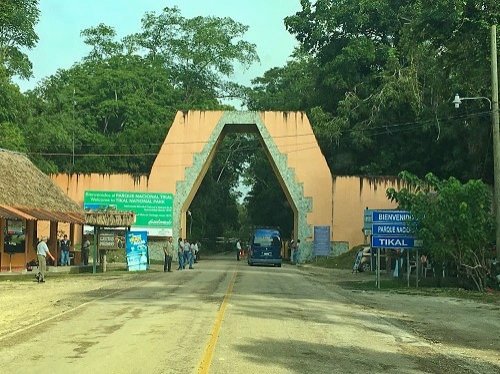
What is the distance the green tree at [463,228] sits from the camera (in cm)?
2462

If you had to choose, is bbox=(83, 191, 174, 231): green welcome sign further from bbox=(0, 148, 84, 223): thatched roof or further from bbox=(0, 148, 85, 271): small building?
bbox=(0, 148, 84, 223): thatched roof

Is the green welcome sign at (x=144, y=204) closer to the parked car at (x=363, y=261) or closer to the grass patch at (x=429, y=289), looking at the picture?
the parked car at (x=363, y=261)

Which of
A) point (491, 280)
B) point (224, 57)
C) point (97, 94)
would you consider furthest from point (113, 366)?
point (224, 57)

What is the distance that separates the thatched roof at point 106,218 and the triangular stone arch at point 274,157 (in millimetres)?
15434

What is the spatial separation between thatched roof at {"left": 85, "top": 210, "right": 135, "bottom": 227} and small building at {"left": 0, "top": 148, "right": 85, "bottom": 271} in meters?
1.29

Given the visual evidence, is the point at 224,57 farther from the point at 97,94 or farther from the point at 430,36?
the point at 430,36

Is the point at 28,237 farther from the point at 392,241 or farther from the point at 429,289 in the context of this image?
the point at 429,289

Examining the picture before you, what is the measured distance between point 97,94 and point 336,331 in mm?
59406

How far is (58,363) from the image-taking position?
9781 mm

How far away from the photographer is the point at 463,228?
2459 cm

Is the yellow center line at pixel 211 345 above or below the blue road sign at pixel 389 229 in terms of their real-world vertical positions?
below

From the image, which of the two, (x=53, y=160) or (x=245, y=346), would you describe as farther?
(x=53, y=160)

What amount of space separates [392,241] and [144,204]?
25187 mm

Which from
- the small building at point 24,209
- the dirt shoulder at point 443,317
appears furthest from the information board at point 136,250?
the dirt shoulder at point 443,317
